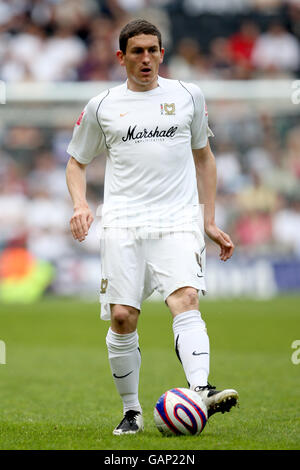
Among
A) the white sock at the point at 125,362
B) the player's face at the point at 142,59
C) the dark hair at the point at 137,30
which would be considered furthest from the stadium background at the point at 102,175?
the dark hair at the point at 137,30

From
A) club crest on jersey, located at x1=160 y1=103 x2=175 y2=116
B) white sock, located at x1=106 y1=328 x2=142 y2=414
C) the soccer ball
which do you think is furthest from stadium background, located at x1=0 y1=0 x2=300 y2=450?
club crest on jersey, located at x1=160 y1=103 x2=175 y2=116

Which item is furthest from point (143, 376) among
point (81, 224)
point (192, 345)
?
point (81, 224)

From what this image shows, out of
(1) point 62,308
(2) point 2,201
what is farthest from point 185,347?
(2) point 2,201

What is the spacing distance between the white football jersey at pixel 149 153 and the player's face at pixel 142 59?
10cm

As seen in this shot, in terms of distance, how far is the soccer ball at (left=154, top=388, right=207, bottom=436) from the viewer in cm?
485

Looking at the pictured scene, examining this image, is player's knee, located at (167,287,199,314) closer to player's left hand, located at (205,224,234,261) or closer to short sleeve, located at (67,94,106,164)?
player's left hand, located at (205,224,234,261)

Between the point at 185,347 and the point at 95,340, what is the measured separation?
23.8ft

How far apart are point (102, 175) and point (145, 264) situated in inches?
538

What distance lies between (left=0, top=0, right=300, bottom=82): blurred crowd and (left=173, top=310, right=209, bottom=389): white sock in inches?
611

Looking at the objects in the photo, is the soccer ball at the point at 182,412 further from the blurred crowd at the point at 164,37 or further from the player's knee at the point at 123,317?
the blurred crowd at the point at 164,37

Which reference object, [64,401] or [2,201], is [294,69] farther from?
[64,401]

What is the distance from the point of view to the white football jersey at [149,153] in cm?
530

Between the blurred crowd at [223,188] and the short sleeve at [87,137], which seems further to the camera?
the blurred crowd at [223,188]

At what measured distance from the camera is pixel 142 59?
5.26m
